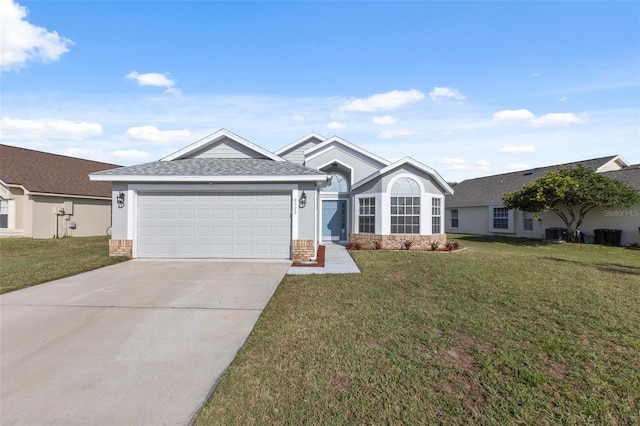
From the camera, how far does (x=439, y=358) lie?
3.93m

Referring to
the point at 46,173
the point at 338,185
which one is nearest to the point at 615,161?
the point at 338,185

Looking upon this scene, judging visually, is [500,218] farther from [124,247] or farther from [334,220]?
[124,247]

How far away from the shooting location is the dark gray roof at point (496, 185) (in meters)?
22.1

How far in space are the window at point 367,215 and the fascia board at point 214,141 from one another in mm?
4411

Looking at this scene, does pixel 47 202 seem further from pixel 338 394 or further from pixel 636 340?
pixel 636 340

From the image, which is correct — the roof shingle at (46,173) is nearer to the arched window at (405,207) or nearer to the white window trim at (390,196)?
the white window trim at (390,196)

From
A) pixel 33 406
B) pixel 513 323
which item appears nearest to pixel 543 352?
pixel 513 323

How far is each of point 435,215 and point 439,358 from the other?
12478 millimetres

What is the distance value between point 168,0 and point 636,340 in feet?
45.1

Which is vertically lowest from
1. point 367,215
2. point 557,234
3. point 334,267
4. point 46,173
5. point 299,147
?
point 334,267

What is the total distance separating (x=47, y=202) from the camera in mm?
Answer: 19125

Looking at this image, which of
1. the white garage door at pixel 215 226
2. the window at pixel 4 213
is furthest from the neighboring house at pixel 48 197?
the white garage door at pixel 215 226

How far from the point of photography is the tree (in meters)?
16.3

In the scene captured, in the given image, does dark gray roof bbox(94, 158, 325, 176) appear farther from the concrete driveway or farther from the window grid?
the window grid
